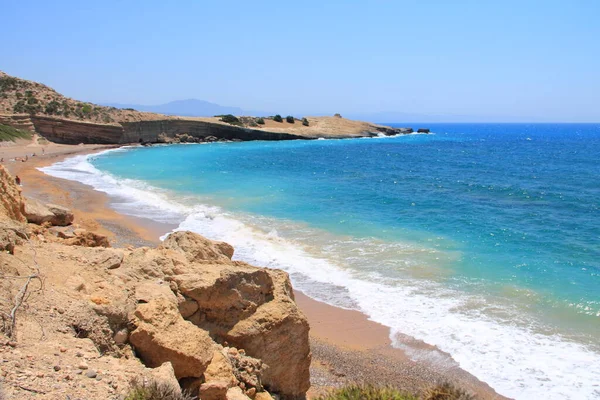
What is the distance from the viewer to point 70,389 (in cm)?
371

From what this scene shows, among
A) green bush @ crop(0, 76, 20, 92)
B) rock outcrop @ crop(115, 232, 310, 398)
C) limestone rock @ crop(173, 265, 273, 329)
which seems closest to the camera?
rock outcrop @ crop(115, 232, 310, 398)

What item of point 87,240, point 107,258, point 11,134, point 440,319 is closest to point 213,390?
point 107,258

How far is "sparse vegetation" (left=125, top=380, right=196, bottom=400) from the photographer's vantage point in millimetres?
3863

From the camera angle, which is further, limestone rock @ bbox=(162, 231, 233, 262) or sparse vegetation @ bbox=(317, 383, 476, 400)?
limestone rock @ bbox=(162, 231, 233, 262)

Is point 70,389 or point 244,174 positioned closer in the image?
point 70,389

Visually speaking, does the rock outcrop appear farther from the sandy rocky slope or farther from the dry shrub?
the dry shrub

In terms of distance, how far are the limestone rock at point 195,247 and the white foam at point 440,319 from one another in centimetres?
450

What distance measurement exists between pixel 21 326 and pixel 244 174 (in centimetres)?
3245

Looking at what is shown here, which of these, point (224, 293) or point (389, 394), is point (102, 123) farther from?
point (389, 394)

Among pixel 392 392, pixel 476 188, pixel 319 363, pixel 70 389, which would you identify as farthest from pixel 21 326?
pixel 476 188

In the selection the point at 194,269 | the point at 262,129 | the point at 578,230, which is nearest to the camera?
the point at 194,269

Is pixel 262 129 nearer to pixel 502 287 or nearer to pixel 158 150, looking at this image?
pixel 158 150

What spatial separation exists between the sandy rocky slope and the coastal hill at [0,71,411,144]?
5277cm

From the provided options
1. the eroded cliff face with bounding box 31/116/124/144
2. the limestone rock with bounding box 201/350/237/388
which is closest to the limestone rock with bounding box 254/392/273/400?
the limestone rock with bounding box 201/350/237/388
